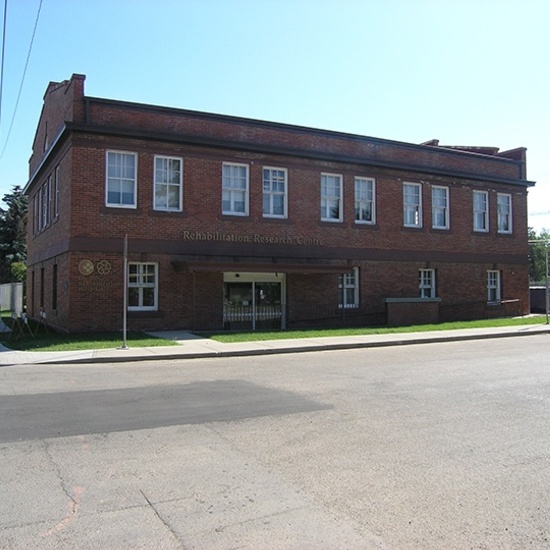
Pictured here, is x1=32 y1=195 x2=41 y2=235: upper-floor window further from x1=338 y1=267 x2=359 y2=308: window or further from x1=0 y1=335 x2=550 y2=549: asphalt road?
x1=0 y1=335 x2=550 y2=549: asphalt road

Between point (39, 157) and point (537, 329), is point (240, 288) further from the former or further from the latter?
point (39, 157)

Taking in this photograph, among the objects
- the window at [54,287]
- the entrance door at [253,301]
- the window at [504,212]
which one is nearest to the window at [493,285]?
the window at [504,212]

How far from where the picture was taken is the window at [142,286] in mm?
19891

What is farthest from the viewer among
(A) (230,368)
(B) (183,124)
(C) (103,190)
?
(B) (183,124)

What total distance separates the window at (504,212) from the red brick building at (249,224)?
14 centimetres

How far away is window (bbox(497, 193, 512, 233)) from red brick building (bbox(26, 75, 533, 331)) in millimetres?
137

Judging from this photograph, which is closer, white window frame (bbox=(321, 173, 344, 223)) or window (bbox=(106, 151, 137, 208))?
window (bbox=(106, 151, 137, 208))

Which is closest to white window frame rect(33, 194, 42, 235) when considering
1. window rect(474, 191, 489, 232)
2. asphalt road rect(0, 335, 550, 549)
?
asphalt road rect(0, 335, 550, 549)

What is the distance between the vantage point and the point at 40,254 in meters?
25.6

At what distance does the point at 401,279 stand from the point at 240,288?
781 cm

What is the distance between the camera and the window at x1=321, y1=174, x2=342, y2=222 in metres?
23.7

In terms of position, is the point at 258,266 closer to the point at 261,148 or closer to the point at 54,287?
the point at 261,148

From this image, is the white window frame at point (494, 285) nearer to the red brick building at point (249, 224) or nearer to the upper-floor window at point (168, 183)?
the red brick building at point (249, 224)

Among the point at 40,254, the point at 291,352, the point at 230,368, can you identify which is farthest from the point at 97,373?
the point at 40,254
